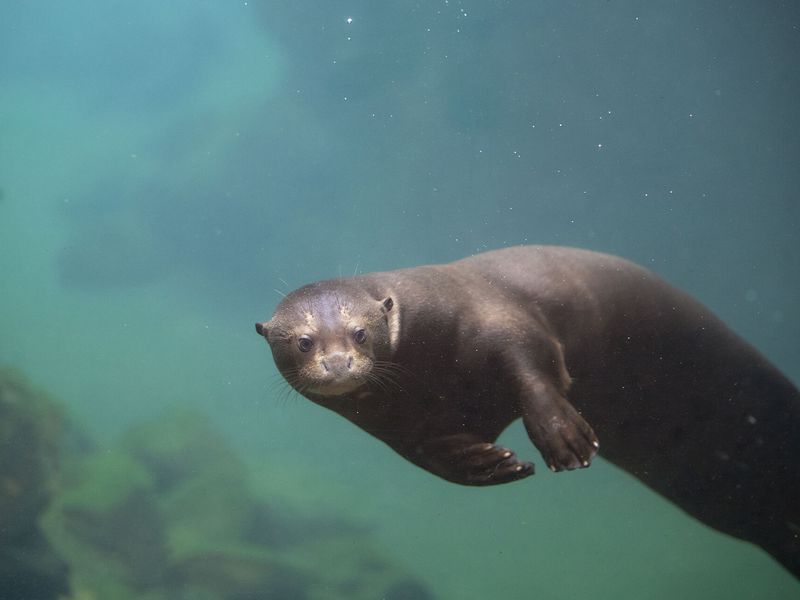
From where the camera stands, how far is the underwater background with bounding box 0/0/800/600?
1714 centimetres

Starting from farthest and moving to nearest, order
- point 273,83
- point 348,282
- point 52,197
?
point 52,197, point 273,83, point 348,282

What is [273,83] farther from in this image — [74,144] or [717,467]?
[717,467]

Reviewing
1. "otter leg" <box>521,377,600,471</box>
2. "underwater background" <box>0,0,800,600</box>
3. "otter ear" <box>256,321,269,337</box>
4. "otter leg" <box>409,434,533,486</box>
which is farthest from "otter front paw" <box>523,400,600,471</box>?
"underwater background" <box>0,0,800,600</box>

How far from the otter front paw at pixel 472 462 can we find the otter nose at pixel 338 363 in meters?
0.91

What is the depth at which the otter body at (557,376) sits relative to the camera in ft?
11.4

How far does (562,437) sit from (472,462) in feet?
1.79

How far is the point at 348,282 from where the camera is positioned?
3.86 metres

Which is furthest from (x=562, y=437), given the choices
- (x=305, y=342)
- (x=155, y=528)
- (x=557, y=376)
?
(x=155, y=528)

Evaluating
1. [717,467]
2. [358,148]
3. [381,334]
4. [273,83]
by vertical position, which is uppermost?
[273,83]

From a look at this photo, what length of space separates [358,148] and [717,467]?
17915 millimetres

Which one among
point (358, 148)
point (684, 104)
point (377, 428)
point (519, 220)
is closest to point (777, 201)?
point (684, 104)

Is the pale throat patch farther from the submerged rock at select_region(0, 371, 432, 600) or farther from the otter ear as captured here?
the submerged rock at select_region(0, 371, 432, 600)

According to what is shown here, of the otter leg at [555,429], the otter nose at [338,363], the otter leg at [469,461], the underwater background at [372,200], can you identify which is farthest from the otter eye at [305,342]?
the underwater background at [372,200]

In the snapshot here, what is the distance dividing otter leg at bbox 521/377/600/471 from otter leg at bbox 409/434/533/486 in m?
0.14
